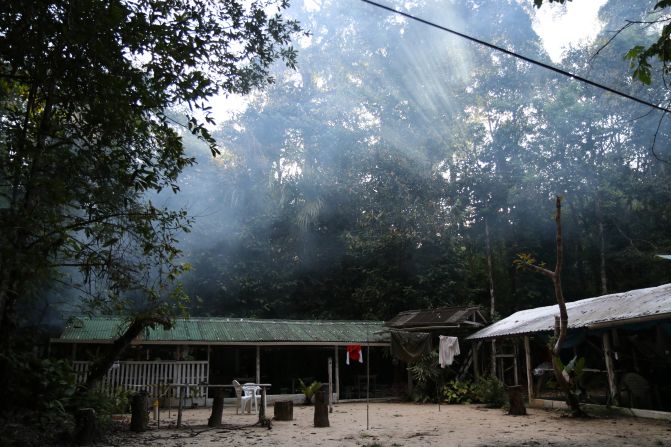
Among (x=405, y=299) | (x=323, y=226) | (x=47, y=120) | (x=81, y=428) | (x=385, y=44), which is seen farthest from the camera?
(x=385, y=44)

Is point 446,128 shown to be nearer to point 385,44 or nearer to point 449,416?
point 385,44

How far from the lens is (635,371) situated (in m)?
11.8

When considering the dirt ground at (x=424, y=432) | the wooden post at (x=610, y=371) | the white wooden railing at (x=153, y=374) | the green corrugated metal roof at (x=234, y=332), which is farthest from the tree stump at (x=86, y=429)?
the wooden post at (x=610, y=371)

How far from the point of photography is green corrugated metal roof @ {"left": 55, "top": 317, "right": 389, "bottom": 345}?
15.1m

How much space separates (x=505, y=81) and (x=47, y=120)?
25.5m

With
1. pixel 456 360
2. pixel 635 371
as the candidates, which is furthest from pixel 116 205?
pixel 456 360

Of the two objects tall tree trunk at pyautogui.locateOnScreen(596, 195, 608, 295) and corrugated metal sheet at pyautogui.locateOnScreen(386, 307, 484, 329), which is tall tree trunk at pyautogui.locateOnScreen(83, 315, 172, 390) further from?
tall tree trunk at pyautogui.locateOnScreen(596, 195, 608, 295)

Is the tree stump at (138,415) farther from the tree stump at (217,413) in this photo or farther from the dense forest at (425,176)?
the dense forest at (425,176)

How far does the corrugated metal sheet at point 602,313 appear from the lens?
10.2 meters

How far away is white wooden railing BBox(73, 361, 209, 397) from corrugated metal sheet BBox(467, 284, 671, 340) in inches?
353

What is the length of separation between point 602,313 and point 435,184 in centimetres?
1420

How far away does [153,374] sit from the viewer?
49.8 ft

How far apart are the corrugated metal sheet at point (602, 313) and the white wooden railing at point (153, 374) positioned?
8975 mm

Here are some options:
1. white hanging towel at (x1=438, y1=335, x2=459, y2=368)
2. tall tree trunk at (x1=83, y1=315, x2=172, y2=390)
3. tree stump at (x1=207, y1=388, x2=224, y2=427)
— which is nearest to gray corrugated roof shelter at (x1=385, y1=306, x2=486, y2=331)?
white hanging towel at (x1=438, y1=335, x2=459, y2=368)
